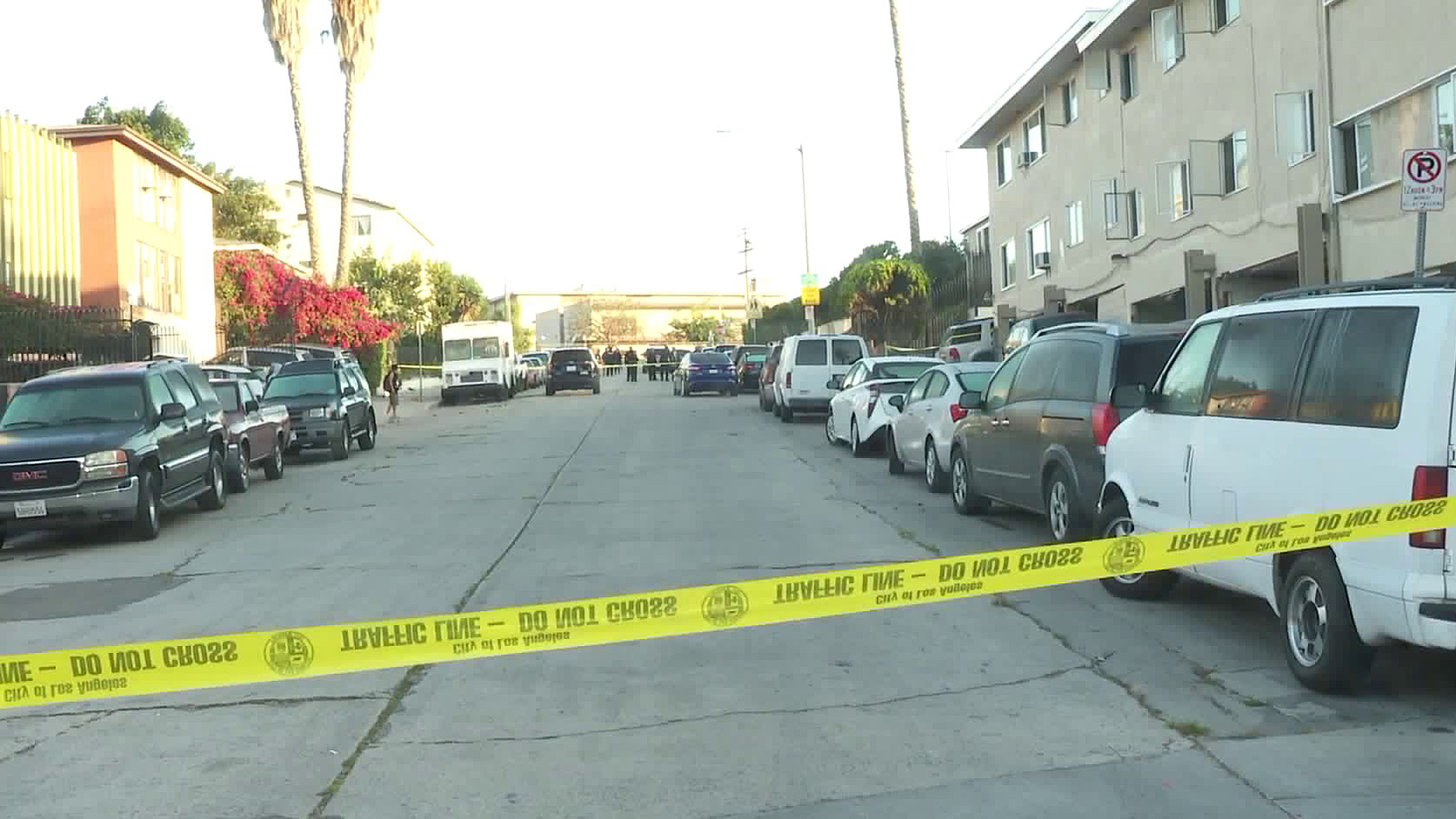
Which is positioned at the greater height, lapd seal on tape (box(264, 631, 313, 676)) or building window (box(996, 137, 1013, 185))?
building window (box(996, 137, 1013, 185))

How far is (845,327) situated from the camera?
63375mm

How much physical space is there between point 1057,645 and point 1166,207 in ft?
74.6

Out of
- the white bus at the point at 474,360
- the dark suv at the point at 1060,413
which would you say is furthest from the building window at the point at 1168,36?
the white bus at the point at 474,360

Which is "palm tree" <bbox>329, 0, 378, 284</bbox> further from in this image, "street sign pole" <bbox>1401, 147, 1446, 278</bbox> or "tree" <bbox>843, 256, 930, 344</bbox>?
"street sign pole" <bbox>1401, 147, 1446, 278</bbox>

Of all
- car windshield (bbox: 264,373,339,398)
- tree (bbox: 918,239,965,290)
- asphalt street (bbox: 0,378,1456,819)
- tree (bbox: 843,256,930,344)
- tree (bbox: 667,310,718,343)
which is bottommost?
asphalt street (bbox: 0,378,1456,819)

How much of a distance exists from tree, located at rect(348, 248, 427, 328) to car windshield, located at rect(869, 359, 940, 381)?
183 ft

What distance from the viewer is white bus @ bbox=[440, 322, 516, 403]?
45.8 m

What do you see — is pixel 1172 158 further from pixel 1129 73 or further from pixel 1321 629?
pixel 1321 629

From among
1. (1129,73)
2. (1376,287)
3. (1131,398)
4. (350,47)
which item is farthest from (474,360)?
(1376,287)

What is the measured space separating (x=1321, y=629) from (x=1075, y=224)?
29489mm

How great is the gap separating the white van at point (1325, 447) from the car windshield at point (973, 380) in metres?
7.40

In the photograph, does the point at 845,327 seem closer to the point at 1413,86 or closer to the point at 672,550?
the point at 1413,86

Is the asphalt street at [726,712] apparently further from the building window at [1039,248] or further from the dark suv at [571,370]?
the dark suv at [571,370]

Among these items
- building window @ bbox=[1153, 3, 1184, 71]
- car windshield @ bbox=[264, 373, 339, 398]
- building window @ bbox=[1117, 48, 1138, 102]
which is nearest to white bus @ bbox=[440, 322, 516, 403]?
car windshield @ bbox=[264, 373, 339, 398]
